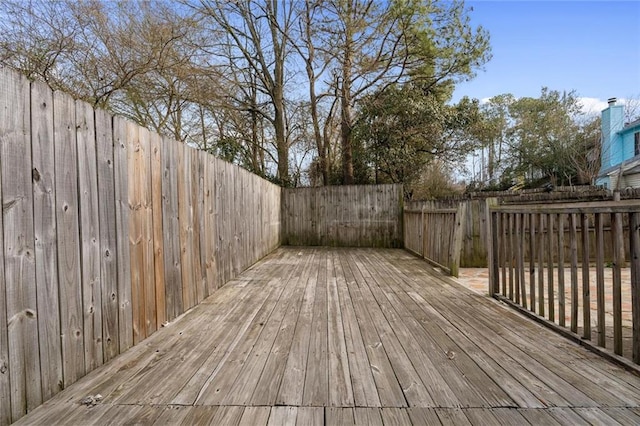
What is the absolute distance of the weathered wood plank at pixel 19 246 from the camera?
123 cm

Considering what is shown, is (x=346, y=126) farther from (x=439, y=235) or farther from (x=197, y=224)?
(x=197, y=224)

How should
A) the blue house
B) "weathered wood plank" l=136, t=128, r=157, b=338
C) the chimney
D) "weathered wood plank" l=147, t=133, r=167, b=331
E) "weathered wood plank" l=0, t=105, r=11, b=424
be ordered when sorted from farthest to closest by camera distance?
the chimney
the blue house
"weathered wood plank" l=147, t=133, r=167, b=331
"weathered wood plank" l=136, t=128, r=157, b=338
"weathered wood plank" l=0, t=105, r=11, b=424

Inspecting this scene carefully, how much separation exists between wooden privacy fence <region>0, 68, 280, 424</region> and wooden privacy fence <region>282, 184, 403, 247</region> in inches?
216

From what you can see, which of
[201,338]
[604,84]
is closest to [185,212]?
[201,338]

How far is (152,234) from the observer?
2.30m

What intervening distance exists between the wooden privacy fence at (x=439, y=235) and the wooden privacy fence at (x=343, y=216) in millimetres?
1157

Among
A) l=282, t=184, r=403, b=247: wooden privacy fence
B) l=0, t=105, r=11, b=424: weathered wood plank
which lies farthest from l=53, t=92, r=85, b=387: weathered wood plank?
l=282, t=184, r=403, b=247: wooden privacy fence

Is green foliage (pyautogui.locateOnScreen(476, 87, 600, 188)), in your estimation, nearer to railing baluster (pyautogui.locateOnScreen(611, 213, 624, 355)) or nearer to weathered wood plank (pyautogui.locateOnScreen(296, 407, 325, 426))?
railing baluster (pyautogui.locateOnScreen(611, 213, 624, 355))

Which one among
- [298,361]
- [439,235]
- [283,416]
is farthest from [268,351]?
[439,235]

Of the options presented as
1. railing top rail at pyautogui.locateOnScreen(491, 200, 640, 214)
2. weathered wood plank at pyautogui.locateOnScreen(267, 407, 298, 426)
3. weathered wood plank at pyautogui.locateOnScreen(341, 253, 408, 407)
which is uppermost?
railing top rail at pyautogui.locateOnScreen(491, 200, 640, 214)

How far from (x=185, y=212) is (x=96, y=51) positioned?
14.6ft

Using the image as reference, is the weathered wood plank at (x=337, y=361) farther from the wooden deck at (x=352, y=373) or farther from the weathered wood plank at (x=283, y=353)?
the weathered wood plank at (x=283, y=353)

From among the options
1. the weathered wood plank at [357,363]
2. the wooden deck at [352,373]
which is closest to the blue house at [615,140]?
the wooden deck at [352,373]

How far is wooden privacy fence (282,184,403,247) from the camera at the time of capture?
7922 millimetres
